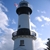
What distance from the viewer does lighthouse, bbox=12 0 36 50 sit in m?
25.0

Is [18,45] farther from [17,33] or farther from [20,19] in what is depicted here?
[20,19]

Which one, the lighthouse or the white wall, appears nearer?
the white wall

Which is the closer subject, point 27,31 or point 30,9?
point 27,31

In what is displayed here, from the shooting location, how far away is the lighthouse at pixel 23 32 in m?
25.0

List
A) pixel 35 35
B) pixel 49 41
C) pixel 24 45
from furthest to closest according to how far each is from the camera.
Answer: pixel 35 35 < pixel 24 45 < pixel 49 41

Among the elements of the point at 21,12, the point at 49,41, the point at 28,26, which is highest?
the point at 21,12

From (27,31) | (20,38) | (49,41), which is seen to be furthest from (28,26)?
(49,41)

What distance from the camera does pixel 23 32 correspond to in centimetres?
2570

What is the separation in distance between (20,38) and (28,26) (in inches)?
125

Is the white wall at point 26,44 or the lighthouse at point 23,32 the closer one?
the white wall at point 26,44

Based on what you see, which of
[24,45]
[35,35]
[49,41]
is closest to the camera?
[49,41]

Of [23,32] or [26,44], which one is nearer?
[26,44]

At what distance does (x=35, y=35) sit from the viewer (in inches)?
1044

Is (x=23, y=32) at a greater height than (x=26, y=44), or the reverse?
(x=23, y=32)
